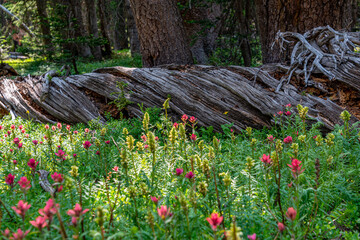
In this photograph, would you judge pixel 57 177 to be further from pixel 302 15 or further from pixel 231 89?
pixel 302 15

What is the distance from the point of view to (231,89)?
485cm

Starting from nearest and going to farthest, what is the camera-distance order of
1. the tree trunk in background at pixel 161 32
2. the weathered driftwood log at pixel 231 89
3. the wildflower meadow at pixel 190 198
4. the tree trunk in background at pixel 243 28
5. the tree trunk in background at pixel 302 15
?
the wildflower meadow at pixel 190 198
the weathered driftwood log at pixel 231 89
the tree trunk in background at pixel 302 15
the tree trunk in background at pixel 161 32
the tree trunk in background at pixel 243 28

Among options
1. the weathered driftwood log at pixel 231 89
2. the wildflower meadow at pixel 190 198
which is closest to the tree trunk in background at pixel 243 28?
the weathered driftwood log at pixel 231 89

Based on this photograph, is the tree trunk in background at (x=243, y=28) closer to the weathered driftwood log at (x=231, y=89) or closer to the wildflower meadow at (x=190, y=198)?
the weathered driftwood log at (x=231, y=89)

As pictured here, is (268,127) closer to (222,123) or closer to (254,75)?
(222,123)

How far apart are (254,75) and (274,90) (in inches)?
18.8

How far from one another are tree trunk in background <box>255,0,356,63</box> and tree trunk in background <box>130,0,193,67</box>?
6.01ft

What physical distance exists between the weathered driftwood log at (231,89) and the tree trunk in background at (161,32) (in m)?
0.51

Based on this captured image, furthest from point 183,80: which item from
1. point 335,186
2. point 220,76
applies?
point 335,186

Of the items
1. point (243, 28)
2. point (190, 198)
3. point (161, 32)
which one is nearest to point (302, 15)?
point (243, 28)

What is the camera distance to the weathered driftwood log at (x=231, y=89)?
4.47 meters

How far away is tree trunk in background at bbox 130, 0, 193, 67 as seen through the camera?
5.99 metres

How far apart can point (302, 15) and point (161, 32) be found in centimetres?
279

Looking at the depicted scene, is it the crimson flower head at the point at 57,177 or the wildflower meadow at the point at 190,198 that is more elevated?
the crimson flower head at the point at 57,177
